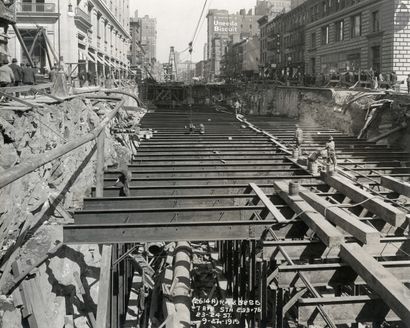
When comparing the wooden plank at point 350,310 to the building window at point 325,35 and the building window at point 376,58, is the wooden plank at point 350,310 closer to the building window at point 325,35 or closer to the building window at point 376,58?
the building window at point 376,58

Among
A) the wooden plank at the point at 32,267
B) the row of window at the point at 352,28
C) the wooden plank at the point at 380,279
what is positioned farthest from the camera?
the row of window at the point at 352,28

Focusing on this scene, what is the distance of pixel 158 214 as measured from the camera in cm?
962

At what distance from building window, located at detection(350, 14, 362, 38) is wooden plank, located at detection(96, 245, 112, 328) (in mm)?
40835

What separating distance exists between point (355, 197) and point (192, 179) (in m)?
4.29

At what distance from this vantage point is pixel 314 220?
8633mm

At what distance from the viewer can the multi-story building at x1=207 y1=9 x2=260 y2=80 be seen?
13838 cm

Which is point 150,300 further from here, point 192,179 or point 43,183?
point 43,183

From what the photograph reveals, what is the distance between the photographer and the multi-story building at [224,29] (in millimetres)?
138375

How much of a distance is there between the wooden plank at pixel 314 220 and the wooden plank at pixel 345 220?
0.19 meters

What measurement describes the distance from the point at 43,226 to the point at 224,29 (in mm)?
168924

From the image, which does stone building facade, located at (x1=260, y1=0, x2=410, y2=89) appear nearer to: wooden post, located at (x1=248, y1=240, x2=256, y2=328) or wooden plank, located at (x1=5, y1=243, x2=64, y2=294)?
wooden post, located at (x1=248, y1=240, x2=256, y2=328)

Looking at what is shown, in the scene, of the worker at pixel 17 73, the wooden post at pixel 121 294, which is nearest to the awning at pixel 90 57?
the worker at pixel 17 73

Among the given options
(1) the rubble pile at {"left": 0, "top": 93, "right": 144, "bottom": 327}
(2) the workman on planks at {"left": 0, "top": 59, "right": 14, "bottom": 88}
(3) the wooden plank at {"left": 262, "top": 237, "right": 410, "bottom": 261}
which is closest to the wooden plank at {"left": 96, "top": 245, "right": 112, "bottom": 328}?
(1) the rubble pile at {"left": 0, "top": 93, "right": 144, "bottom": 327}

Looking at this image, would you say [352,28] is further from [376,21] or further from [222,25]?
[222,25]
